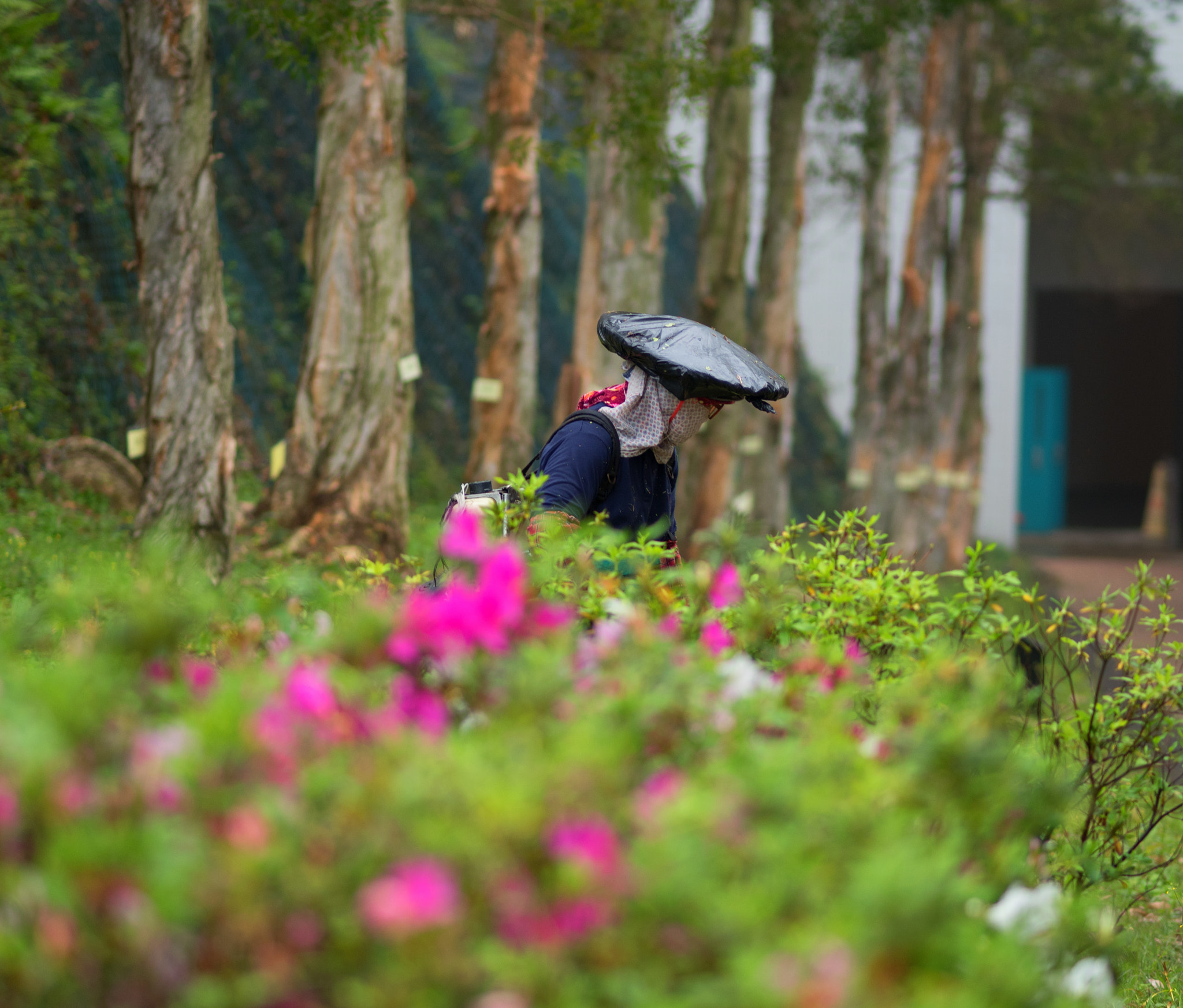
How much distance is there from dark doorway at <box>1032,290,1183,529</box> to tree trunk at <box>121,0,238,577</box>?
88.8 ft

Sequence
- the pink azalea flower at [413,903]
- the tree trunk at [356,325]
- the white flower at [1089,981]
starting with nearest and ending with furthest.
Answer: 1. the pink azalea flower at [413,903]
2. the white flower at [1089,981]
3. the tree trunk at [356,325]

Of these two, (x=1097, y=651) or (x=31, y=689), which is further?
(x=1097, y=651)

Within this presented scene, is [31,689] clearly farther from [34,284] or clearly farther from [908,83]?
[908,83]

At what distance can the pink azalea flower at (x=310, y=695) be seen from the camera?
1.72 m

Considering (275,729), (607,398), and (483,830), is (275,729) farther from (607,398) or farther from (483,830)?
(607,398)

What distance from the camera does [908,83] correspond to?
19078 millimetres

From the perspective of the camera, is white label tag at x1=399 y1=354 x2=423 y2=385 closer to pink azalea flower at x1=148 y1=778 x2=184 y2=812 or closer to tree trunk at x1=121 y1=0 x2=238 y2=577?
tree trunk at x1=121 y1=0 x2=238 y2=577

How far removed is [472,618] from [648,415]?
198cm

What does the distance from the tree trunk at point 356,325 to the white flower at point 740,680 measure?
6.27 metres

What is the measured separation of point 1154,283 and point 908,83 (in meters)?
10.1

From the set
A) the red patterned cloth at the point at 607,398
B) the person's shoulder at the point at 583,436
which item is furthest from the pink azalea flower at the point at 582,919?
the red patterned cloth at the point at 607,398

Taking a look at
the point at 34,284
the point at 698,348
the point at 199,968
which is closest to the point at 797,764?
the point at 199,968

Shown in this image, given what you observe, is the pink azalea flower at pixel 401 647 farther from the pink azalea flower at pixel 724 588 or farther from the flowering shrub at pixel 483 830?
the pink azalea flower at pixel 724 588

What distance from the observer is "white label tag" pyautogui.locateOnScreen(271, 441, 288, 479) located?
8258 millimetres
